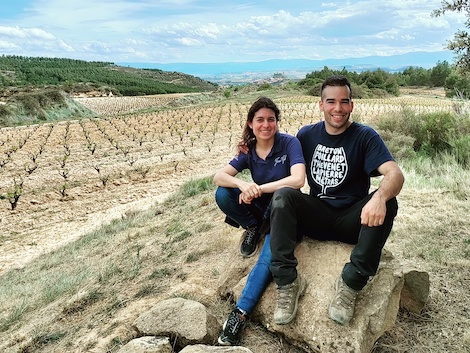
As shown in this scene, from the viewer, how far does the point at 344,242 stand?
2.73 metres

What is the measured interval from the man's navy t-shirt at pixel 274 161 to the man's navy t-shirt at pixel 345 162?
16 centimetres

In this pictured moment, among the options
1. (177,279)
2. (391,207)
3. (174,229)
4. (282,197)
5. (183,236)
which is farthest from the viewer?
(174,229)

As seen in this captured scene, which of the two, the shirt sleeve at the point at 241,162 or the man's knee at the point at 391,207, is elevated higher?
the shirt sleeve at the point at 241,162

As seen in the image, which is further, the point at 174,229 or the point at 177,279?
the point at 174,229

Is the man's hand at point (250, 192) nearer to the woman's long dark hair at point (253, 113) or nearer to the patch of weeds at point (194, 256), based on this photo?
the woman's long dark hair at point (253, 113)

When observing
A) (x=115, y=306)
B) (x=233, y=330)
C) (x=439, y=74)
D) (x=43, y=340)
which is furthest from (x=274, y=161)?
(x=439, y=74)

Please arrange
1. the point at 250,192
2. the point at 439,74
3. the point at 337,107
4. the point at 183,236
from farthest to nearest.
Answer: the point at 439,74, the point at 183,236, the point at 250,192, the point at 337,107

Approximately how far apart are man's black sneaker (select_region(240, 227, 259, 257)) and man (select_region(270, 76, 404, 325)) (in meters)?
0.46

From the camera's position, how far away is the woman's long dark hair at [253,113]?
299 centimetres

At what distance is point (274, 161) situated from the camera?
2990mm

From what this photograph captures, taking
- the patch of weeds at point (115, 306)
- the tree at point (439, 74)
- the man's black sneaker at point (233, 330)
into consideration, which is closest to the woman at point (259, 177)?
the man's black sneaker at point (233, 330)

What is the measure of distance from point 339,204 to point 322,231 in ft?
0.71

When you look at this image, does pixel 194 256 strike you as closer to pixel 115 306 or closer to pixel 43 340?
pixel 115 306

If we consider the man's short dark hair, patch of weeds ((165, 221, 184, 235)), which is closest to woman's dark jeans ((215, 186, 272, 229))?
the man's short dark hair
